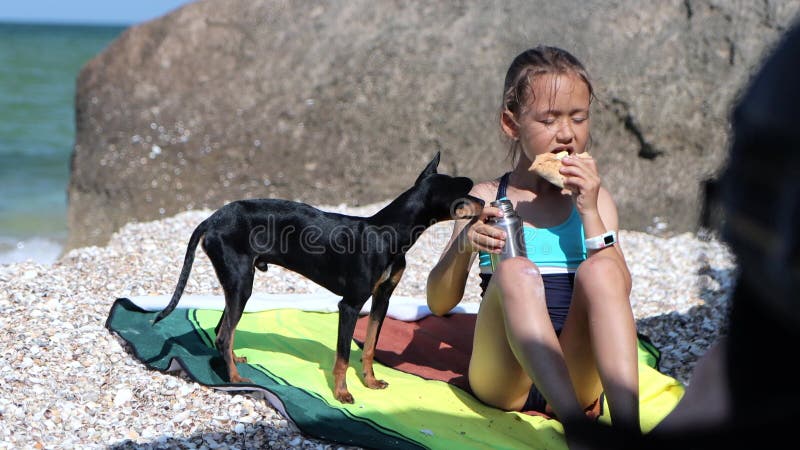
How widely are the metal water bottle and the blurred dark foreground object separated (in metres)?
2.31

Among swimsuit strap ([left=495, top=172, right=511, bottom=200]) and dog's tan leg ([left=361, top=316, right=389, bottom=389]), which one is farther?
swimsuit strap ([left=495, top=172, right=511, bottom=200])

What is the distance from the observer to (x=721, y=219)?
3.91 feet

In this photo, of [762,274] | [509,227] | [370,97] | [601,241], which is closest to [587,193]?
[601,241]

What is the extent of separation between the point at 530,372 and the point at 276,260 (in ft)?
3.99

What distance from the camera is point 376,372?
420 centimetres

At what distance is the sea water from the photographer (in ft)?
37.6

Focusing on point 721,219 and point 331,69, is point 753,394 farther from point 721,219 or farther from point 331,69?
point 331,69

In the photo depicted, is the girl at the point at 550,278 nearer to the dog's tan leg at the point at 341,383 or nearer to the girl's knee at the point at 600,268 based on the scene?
the girl's knee at the point at 600,268

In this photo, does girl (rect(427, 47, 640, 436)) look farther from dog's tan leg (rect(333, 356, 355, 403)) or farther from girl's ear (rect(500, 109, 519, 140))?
dog's tan leg (rect(333, 356, 355, 403))

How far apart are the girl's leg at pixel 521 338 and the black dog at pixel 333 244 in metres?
0.44

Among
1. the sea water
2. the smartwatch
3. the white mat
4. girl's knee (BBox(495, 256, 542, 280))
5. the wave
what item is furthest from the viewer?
the sea water

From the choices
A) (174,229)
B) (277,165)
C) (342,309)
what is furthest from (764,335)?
(277,165)

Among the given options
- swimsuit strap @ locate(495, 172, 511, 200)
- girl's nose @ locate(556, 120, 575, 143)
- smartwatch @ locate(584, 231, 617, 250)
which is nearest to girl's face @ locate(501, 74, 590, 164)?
girl's nose @ locate(556, 120, 575, 143)

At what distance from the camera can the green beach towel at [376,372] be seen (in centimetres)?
356
